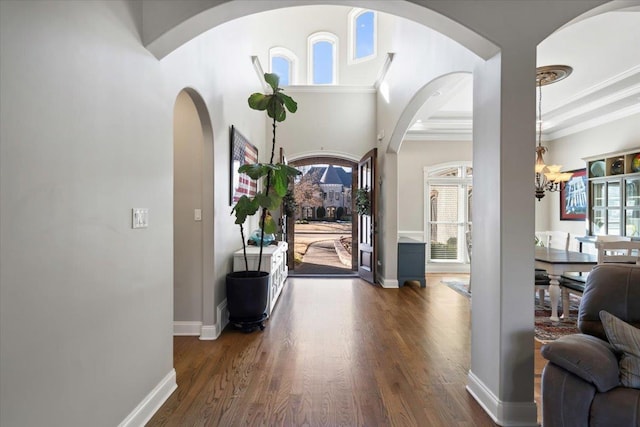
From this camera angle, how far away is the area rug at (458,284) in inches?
207

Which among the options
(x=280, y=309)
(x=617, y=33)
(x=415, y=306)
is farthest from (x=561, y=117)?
(x=280, y=309)

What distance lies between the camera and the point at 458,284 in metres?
5.79

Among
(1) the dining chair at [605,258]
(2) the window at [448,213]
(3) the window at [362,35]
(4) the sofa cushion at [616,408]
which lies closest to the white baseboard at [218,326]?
(4) the sofa cushion at [616,408]

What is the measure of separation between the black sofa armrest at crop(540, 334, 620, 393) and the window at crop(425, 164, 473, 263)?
552 cm

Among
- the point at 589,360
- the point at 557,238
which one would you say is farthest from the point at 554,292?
the point at 557,238

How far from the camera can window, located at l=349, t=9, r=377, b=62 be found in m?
8.03

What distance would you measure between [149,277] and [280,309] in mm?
2407

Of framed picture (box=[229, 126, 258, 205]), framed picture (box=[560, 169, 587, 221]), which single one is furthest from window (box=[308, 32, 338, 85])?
framed picture (box=[560, 169, 587, 221])

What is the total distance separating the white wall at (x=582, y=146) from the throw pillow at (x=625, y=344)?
517 cm

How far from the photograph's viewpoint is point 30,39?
1205 mm

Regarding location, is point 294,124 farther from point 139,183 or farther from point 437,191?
point 139,183

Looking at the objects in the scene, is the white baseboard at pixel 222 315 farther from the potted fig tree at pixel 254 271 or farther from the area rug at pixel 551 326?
the area rug at pixel 551 326

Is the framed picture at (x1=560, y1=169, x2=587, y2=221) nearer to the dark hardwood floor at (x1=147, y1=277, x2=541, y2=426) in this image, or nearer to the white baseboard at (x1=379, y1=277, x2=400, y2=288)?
the white baseboard at (x1=379, y1=277, x2=400, y2=288)

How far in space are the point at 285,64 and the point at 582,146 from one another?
6.98m
